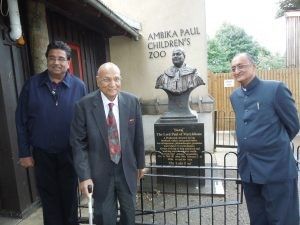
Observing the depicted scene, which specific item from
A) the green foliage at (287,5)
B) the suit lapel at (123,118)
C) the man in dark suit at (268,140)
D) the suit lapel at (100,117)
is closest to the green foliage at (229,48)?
the green foliage at (287,5)

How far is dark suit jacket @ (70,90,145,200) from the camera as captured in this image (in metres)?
2.35

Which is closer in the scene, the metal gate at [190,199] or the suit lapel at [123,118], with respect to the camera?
the suit lapel at [123,118]

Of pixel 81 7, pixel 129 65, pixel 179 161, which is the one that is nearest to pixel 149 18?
pixel 129 65

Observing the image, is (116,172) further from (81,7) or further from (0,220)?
(81,7)

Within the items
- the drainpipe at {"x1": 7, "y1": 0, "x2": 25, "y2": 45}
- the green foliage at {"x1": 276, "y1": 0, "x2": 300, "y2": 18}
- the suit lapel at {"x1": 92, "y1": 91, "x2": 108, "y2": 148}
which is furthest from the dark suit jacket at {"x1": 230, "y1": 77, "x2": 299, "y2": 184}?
the green foliage at {"x1": 276, "y1": 0, "x2": 300, "y2": 18}

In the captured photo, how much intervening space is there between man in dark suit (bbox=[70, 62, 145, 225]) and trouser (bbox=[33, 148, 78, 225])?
1.56ft

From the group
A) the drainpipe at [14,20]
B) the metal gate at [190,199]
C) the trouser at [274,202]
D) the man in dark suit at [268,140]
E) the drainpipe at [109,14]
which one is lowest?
the metal gate at [190,199]

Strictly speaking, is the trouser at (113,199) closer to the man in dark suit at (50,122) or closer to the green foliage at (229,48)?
the man in dark suit at (50,122)

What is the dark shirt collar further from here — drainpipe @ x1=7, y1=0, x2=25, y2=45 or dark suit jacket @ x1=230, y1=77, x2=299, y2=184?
dark suit jacket @ x1=230, y1=77, x2=299, y2=184

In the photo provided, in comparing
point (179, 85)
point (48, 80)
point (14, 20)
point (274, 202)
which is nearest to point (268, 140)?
point (274, 202)

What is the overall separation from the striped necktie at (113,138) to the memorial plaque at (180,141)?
2713mm

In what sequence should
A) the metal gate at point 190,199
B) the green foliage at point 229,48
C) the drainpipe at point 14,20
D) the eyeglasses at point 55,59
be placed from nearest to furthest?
the eyeglasses at point 55,59
the drainpipe at point 14,20
the metal gate at point 190,199
the green foliage at point 229,48

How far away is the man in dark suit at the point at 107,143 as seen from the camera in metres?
2.35

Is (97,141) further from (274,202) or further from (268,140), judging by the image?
(274,202)
